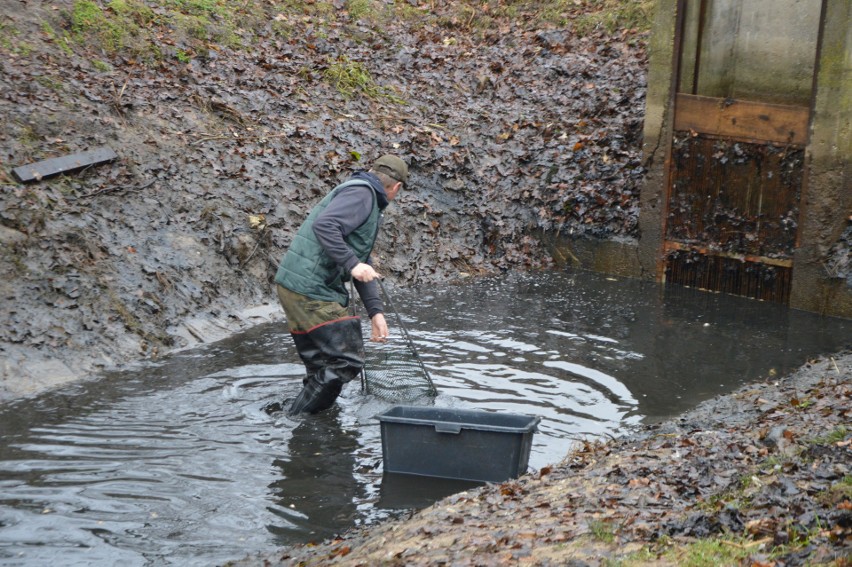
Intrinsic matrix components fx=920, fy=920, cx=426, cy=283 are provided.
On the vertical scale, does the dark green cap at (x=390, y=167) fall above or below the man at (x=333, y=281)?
above

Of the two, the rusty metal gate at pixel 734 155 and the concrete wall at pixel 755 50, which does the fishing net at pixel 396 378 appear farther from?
the concrete wall at pixel 755 50

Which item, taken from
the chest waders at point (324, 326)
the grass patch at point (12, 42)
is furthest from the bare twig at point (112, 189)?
the chest waders at point (324, 326)

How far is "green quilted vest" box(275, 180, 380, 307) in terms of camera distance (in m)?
7.50

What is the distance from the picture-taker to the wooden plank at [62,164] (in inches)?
402

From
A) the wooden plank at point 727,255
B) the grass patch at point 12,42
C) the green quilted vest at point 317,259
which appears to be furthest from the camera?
the grass patch at point 12,42

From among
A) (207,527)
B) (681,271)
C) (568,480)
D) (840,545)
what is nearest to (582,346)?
(681,271)

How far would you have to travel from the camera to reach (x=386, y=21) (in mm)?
17469

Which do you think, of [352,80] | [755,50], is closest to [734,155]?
[755,50]

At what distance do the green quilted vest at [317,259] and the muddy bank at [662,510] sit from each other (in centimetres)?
235

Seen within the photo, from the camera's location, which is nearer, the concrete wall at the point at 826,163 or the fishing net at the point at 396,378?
the fishing net at the point at 396,378

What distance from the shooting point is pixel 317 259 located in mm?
7523

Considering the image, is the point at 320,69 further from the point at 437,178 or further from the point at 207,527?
the point at 207,527

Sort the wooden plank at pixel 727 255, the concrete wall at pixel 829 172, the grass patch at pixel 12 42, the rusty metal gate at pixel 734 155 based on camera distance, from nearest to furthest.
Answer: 1. the concrete wall at pixel 829 172
2. the rusty metal gate at pixel 734 155
3. the wooden plank at pixel 727 255
4. the grass patch at pixel 12 42

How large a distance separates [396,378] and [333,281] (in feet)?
4.04
